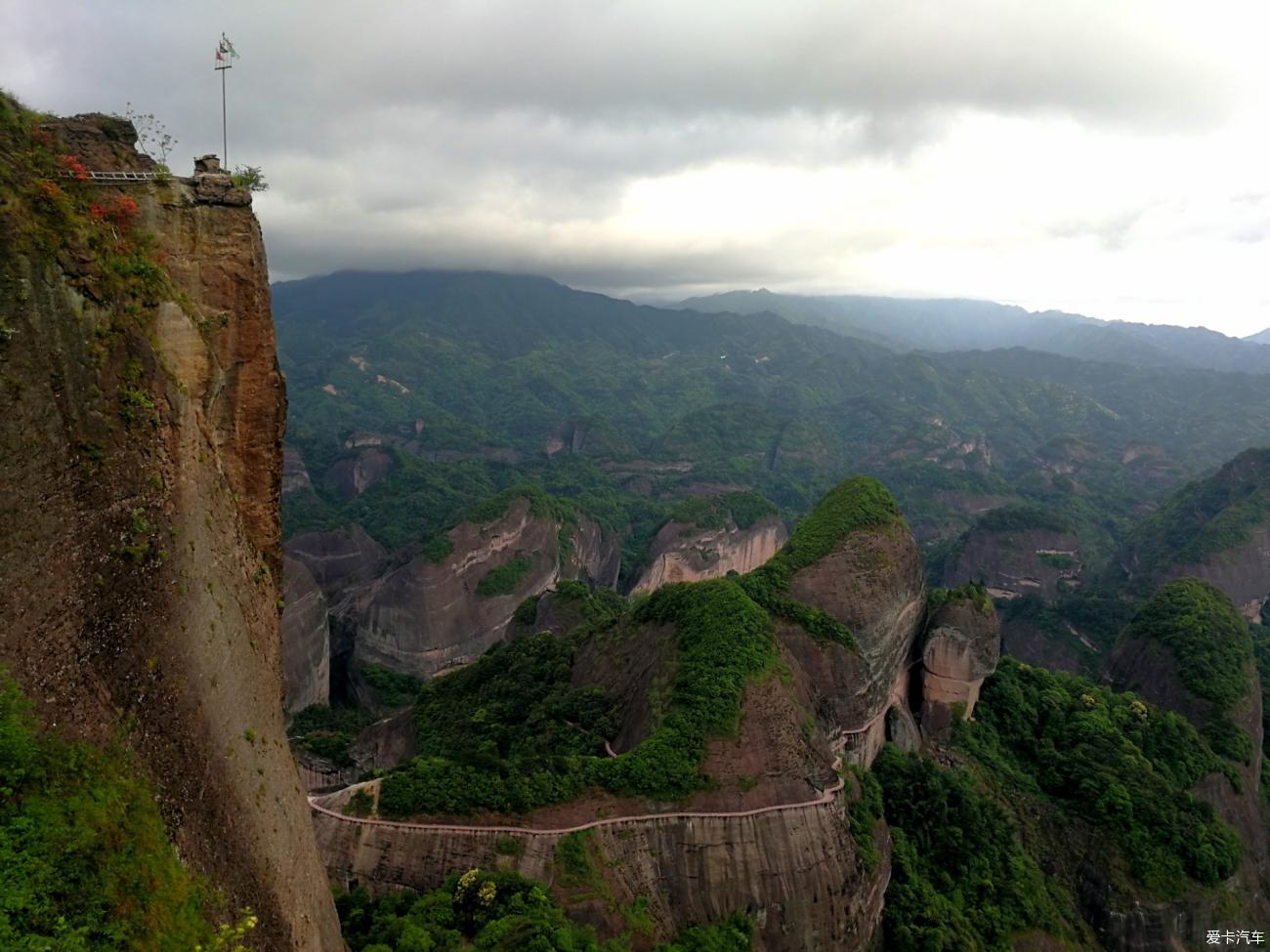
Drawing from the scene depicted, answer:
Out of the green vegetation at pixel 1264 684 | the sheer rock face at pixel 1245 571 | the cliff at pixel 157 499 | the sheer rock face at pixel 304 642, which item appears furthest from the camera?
the sheer rock face at pixel 1245 571

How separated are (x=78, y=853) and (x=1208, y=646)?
44499 millimetres

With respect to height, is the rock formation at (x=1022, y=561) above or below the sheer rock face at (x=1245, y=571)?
below

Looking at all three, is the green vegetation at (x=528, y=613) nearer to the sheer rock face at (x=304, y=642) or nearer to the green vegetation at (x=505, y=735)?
the green vegetation at (x=505, y=735)

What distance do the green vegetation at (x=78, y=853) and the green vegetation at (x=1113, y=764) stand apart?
97.4 ft

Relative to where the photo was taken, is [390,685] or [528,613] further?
[390,685]

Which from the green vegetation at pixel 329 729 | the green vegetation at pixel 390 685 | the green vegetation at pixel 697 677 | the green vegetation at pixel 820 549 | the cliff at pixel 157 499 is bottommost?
the green vegetation at pixel 390 685

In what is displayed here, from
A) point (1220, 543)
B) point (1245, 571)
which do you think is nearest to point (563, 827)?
point (1220, 543)

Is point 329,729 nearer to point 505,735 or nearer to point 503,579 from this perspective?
point 503,579

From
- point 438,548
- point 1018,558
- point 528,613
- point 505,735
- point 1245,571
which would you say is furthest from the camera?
point 1018,558

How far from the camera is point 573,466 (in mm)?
110938

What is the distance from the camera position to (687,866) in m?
20.3

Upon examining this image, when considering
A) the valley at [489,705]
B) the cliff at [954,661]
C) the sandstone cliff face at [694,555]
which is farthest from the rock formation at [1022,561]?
the cliff at [954,661]

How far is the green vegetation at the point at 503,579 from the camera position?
5422cm

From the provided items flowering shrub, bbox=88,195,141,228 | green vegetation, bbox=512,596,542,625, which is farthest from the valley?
green vegetation, bbox=512,596,542,625
